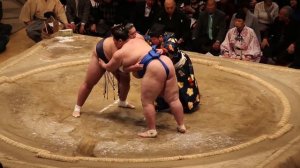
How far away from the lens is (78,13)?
6.82 meters

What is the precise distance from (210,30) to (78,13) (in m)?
1.67

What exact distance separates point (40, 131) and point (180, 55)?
119cm

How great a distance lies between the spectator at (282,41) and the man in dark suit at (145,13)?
4.25 feet

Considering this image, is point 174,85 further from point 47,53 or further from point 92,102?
point 47,53

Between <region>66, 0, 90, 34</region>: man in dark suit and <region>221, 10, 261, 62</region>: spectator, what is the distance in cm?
183

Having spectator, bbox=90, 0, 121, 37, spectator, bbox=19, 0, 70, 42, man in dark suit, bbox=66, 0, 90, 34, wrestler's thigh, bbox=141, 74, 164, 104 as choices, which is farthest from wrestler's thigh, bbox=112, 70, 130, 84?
man in dark suit, bbox=66, 0, 90, 34

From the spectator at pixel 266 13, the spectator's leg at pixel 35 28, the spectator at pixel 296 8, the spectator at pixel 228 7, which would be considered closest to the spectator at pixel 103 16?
the spectator's leg at pixel 35 28

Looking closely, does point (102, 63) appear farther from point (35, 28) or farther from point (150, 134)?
point (35, 28)

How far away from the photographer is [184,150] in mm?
3818

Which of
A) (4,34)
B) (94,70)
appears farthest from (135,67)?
(4,34)

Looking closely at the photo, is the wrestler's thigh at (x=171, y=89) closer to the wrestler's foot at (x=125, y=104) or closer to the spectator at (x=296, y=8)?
the wrestler's foot at (x=125, y=104)

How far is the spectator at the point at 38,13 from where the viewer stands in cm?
650

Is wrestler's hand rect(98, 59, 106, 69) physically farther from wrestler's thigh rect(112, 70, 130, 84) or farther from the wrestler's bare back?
wrestler's thigh rect(112, 70, 130, 84)

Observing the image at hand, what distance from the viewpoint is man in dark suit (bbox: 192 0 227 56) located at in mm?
6085
